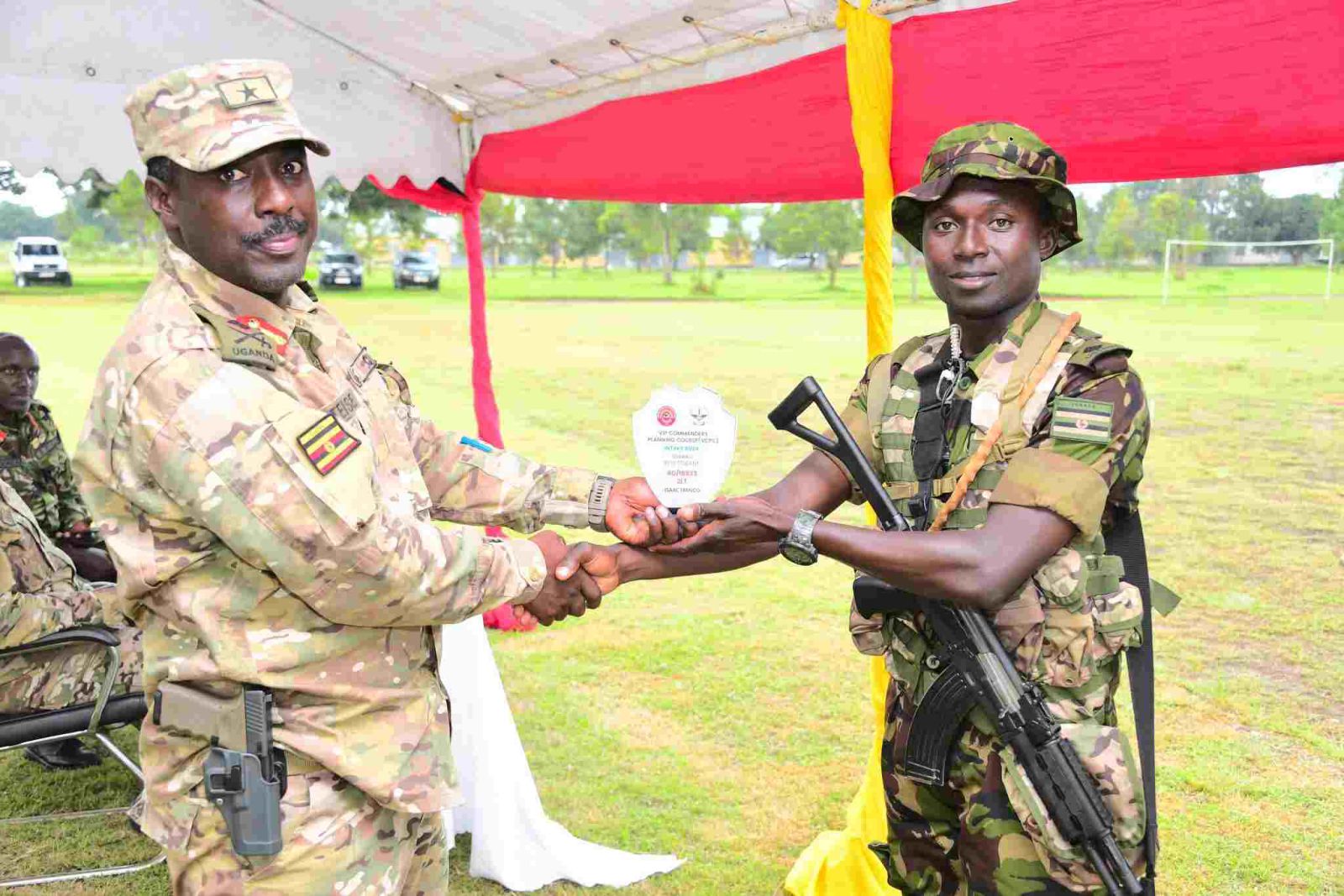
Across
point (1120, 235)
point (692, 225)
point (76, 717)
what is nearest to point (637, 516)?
point (76, 717)

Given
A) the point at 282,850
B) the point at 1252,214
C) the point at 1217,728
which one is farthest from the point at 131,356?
the point at 1252,214

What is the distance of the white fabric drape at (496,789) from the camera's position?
368 cm

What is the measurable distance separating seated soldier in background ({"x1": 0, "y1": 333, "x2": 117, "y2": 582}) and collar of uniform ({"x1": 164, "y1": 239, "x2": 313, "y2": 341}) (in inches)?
145

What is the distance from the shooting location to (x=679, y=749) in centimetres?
493

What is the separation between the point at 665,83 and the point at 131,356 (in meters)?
2.91

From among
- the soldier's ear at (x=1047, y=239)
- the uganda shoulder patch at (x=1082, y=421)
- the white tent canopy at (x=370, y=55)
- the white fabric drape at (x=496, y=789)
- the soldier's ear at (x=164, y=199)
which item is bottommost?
the white fabric drape at (x=496, y=789)

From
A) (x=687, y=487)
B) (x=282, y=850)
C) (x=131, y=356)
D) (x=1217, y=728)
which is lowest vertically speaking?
(x=1217, y=728)

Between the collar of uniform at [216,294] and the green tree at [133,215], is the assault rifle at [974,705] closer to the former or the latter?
the collar of uniform at [216,294]

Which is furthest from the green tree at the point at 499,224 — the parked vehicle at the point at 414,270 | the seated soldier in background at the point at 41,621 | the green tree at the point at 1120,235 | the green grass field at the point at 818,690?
the seated soldier in background at the point at 41,621

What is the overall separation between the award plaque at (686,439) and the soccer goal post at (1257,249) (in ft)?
87.5

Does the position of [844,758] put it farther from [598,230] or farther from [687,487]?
[598,230]

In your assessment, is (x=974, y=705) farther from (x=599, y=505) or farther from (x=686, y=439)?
(x=599, y=505)

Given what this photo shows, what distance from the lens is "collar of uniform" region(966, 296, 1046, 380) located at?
2203 mm

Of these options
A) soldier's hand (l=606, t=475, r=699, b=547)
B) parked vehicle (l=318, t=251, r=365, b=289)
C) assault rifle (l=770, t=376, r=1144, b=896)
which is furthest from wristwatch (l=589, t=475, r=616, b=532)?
parked vehicle (l=318, t=251, r=365, b=289)
